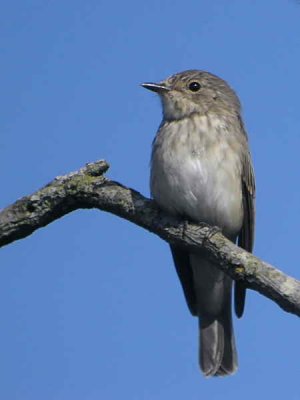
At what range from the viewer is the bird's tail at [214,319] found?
842 centimetres

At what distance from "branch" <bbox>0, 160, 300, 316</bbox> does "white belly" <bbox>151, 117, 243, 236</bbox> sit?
75 centimetres

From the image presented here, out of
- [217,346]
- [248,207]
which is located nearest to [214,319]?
[217,346]

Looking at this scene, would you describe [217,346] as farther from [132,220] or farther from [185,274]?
[132,220]

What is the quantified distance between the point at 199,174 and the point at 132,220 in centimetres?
131

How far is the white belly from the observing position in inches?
292

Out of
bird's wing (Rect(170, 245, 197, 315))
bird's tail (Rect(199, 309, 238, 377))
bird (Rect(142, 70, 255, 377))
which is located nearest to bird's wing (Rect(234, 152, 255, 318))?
bird (Rect(142, 70, 255, 377))

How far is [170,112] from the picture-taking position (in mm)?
8156

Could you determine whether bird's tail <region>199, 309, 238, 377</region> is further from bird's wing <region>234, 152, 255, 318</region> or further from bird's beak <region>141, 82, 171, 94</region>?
bird's beak <region>141, 82, 171, 94</region>

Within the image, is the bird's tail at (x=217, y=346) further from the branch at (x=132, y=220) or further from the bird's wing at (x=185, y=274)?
the branch at (x=132, y=220)

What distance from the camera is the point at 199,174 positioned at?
7.47 m

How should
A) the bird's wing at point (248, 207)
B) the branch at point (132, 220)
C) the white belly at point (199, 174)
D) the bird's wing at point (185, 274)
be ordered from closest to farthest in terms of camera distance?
1. the branch at point (132, 220)
2. the white belly at point (199, 174)
3. the bird's wing at point (248, 207)
4. the bird's wing at point (185, 274)

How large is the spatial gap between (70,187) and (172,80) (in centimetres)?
293

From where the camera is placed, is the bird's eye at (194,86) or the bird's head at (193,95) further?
the bird's eye at (194,86)

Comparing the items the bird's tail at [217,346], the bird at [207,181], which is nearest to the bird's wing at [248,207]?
the bird at [207,181]
